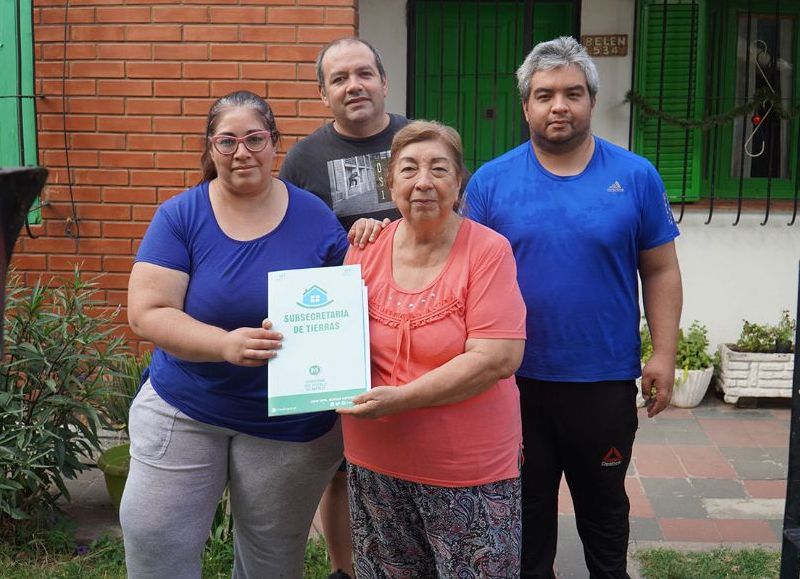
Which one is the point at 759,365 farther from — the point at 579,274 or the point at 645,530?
the point at 579,274

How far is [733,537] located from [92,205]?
3705 millimetres

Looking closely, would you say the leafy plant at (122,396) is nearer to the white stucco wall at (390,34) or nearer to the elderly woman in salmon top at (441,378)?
the elderly woman in salmon top at (441,378)

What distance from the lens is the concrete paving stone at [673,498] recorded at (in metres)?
4.58

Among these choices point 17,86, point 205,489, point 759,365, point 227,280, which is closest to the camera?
point 227,280

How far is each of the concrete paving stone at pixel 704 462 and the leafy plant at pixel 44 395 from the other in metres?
3.12

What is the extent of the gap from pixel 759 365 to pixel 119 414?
4.06 meters

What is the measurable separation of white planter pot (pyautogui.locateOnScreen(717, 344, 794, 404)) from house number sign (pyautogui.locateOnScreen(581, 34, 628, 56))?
6.93 feet

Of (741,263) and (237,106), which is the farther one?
(741,263)

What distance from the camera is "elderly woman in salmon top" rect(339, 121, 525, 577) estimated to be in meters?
2.46

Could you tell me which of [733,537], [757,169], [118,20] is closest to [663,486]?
[733,537]

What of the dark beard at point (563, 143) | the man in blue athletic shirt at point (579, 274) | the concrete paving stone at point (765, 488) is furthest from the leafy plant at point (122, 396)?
the concrete paving stone at point (765, 488)

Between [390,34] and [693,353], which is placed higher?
[390,34]

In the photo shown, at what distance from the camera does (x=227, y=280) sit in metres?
2.62

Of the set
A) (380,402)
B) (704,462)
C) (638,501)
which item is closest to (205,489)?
(380,402)
